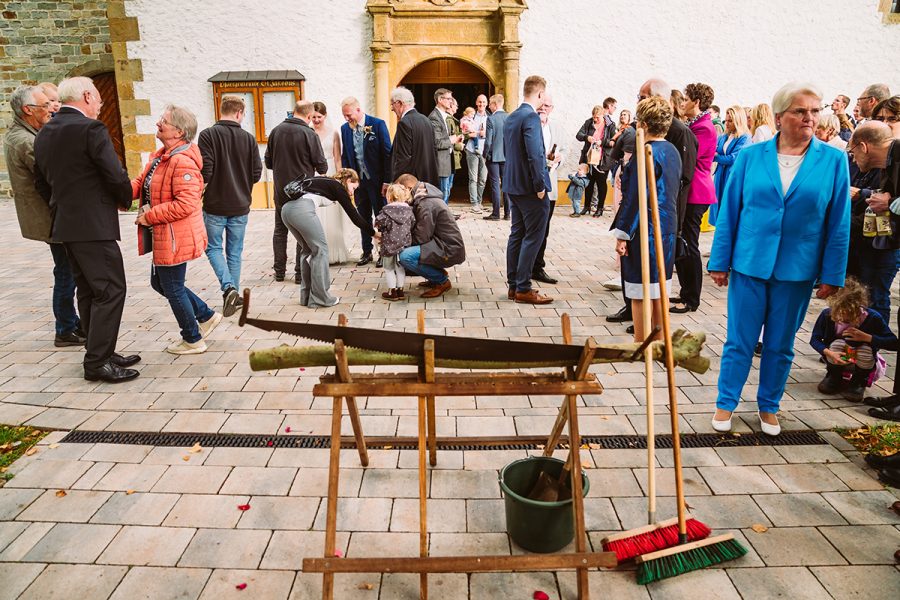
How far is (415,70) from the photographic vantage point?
1533cm

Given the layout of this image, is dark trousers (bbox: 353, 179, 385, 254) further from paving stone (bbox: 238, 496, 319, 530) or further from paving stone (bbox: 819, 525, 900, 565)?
paving stone (bbox: 819, 525, 900, 565)

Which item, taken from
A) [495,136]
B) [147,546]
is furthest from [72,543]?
[495,136]

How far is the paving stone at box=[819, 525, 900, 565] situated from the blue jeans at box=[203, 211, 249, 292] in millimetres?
5588

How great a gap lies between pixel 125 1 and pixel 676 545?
562 inches

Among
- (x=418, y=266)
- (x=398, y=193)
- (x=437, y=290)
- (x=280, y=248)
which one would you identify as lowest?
(x=437, y=290)

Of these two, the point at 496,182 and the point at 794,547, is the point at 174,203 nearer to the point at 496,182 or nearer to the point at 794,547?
the point at 794,547

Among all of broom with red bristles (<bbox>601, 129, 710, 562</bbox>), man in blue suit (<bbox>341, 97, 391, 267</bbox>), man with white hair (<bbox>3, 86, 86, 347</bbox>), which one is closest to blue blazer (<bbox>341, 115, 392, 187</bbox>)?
man in blue suit (<bbox>341, 97, 391, 267</bbox>)

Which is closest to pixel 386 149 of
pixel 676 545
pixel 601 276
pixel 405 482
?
pixel 601 276

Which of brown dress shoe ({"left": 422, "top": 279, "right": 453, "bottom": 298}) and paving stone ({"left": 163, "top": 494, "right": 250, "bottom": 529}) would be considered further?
brown dress shoe ({"left": 422, "top": 279, "right": 453, "bottom": 298})

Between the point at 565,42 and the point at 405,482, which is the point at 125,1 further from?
the point at 405,482

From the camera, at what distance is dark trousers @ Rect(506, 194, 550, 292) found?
6.70m

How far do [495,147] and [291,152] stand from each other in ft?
17.6

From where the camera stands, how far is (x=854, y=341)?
4516 millimetres

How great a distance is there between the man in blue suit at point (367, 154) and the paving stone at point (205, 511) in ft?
17.9
